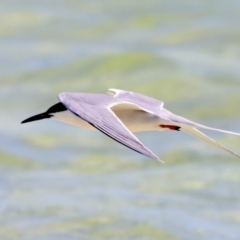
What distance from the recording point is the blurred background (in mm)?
9633

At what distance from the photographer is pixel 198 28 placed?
49.5 feet

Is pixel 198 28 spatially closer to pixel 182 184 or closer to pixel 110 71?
pixel 110 71

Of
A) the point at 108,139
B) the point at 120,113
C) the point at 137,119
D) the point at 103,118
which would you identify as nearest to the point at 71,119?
the point at 120,113

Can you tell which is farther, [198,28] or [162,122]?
[198,28]

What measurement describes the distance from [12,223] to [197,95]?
4.22 meters

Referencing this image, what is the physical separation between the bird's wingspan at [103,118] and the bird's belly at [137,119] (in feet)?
0.49

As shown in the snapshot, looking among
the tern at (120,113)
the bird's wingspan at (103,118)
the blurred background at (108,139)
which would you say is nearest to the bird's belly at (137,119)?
the tern at (120,113)

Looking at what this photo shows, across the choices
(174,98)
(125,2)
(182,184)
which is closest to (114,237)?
(182,184)

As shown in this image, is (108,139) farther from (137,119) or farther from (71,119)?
(137,119)

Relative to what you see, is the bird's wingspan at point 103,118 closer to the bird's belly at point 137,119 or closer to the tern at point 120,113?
the tern at point 120,113

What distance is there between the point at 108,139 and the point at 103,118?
7544 millimetres

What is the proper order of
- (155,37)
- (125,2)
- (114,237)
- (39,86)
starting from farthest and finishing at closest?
(125,2)
(155,37)
(39,86)
(114,237)

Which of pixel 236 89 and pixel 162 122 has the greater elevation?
pixel 162 122

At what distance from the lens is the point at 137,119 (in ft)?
17.5
